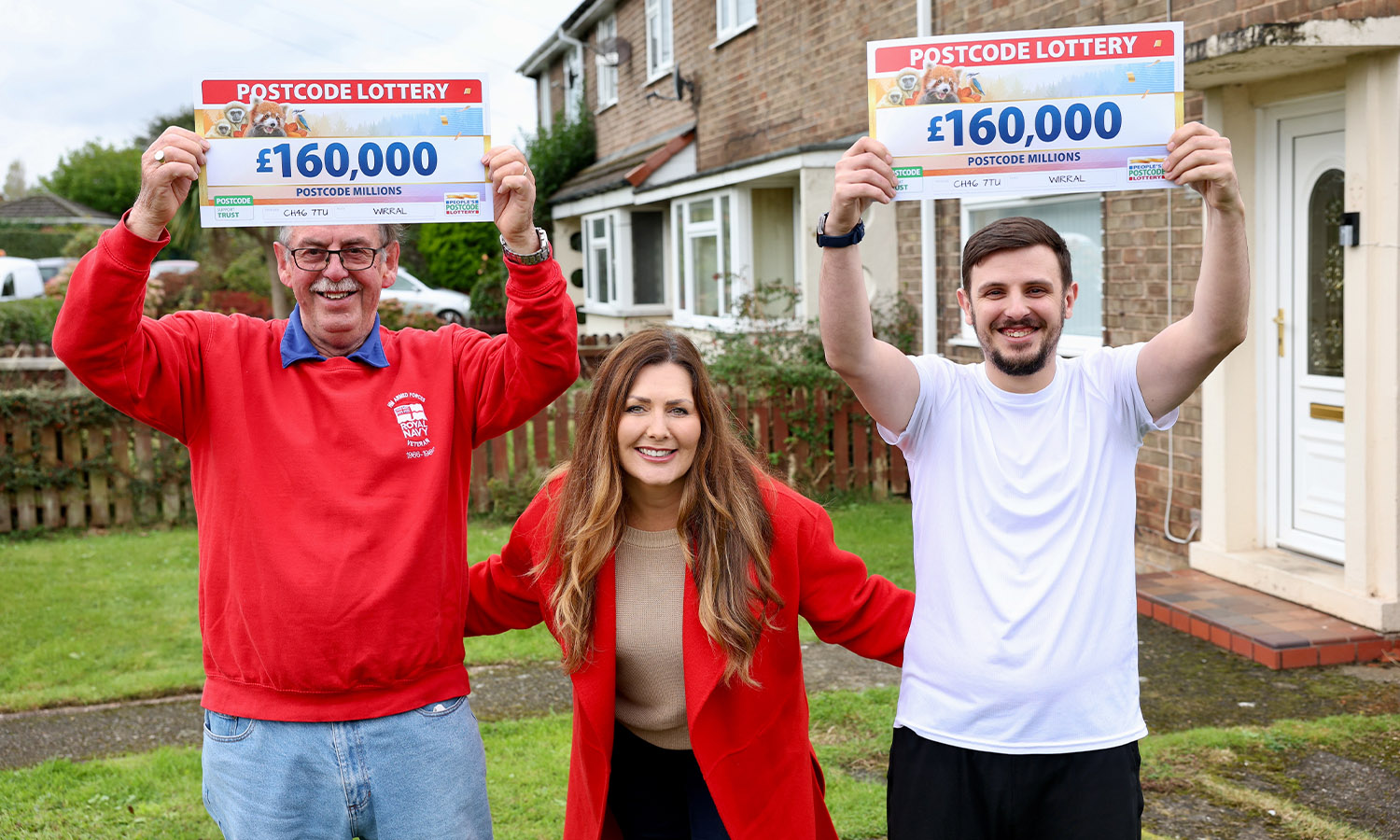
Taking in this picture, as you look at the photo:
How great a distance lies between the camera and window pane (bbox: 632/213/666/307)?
68.0 feet

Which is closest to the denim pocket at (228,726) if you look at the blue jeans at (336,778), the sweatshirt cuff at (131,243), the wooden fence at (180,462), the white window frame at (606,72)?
the blue jeans at (336,778)

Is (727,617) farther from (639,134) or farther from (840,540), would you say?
(639,134)

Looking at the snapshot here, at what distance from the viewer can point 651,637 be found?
9.20 ft

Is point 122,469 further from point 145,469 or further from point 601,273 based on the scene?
point 601,273

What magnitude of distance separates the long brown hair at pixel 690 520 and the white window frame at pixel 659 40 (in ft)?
53.3

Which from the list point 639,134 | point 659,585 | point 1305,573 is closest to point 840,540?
point 1305,573

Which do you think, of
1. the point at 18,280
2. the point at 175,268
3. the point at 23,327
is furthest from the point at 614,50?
the point at 175,268

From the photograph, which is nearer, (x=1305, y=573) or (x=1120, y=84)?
(x=1120, y=84)

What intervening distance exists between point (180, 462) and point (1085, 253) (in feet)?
24.3

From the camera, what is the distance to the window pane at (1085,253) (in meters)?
8.75

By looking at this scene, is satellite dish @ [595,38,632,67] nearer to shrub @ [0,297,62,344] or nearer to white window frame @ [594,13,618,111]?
white window frame @ [594,13,618,111]

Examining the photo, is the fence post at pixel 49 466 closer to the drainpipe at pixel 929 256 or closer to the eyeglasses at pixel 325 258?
the drainpipe at pixel 929 256

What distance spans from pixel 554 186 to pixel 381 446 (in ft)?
71.7

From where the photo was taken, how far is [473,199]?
9.50 ft
